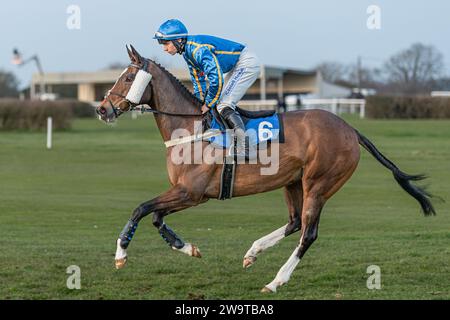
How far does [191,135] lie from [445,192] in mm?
11658

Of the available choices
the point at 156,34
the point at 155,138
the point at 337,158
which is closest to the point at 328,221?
the point at 337,158

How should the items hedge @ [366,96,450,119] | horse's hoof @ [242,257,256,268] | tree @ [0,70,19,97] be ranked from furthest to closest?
tree @ [0,70,19,97], hedge @ [366,96,450,119], horse's hoof @ [242,257,256,268]

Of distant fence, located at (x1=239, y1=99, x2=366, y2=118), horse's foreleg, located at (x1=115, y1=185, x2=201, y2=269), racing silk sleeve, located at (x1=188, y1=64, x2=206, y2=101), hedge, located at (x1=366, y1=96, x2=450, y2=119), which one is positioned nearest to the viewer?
horse's foreleg, located at (x1=115, y1=185, x2=201, y2=269)

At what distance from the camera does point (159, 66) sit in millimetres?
8789

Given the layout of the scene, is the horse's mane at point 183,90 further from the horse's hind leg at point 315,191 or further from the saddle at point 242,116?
the horse's hind leg at point 315,191

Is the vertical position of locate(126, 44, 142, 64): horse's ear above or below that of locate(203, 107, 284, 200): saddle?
above

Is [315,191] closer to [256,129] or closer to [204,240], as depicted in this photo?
[256,129]

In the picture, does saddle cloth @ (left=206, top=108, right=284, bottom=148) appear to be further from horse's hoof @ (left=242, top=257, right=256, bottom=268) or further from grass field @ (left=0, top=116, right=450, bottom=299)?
grass field @ (left=0, top=116, right=450, bottom=299)

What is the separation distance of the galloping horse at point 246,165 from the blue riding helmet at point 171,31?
0.33 metres

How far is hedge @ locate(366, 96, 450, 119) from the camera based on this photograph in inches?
1864

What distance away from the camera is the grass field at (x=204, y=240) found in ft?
27.7

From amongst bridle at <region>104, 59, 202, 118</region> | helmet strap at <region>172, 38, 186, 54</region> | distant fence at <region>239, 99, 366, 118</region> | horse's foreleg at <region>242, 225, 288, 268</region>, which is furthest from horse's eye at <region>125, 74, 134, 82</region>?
distant fence at <region>239, 99, 366, 118</region>

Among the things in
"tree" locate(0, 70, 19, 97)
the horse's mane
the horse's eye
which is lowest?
"tree" locate(0, 70, 19, 97)

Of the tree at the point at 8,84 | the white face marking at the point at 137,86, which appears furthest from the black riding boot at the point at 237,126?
the tree at the point at 8,84
